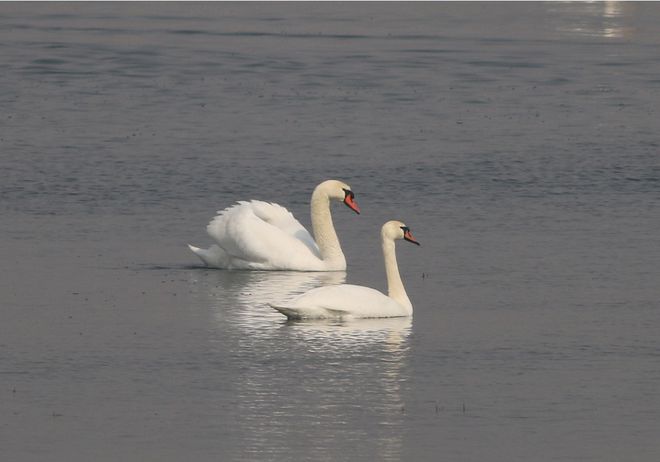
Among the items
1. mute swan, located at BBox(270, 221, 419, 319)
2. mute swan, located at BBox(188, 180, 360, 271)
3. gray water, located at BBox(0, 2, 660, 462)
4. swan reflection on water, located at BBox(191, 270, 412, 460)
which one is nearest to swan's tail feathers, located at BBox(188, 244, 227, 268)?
mute swan, located at BBox(188, 180, 360, 271)

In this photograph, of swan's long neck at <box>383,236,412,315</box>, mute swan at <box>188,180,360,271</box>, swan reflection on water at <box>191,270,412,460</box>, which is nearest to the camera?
swan reflection on water at <box>191,270,412,460</box>

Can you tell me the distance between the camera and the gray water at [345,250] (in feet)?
37.7

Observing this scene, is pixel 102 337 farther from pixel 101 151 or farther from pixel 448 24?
pixel 448 24

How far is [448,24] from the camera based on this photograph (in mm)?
46125

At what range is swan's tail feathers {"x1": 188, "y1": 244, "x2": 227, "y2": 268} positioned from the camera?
57.4 ft

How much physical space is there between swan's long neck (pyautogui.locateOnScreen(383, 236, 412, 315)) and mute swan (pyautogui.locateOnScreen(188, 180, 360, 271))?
1.94 meters

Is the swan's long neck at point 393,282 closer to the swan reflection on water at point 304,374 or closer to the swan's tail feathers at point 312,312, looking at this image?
the swan reflection on water at point 304,374

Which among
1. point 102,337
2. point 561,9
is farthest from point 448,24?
point 102,337

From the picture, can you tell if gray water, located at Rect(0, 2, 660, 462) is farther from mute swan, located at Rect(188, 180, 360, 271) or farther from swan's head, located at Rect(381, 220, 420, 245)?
swan's head, located at Rect(381, 220, 420, 245)

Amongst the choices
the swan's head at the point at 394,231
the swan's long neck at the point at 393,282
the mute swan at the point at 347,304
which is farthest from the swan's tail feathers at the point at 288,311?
the swan's head at the point at 394,231

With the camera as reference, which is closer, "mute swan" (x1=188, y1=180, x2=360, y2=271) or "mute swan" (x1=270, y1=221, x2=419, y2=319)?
"mute swan" (x1=270, y1=221, x2=419, y2=319)

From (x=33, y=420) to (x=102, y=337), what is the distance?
2596 mm

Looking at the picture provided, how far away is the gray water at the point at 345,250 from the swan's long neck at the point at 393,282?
0.15 metres

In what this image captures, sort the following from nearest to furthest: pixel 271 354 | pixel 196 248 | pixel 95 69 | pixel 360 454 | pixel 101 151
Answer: pixel 360 454
pixel 271 354
pixel 196 248
pixel 101 151
pixel 95 69
